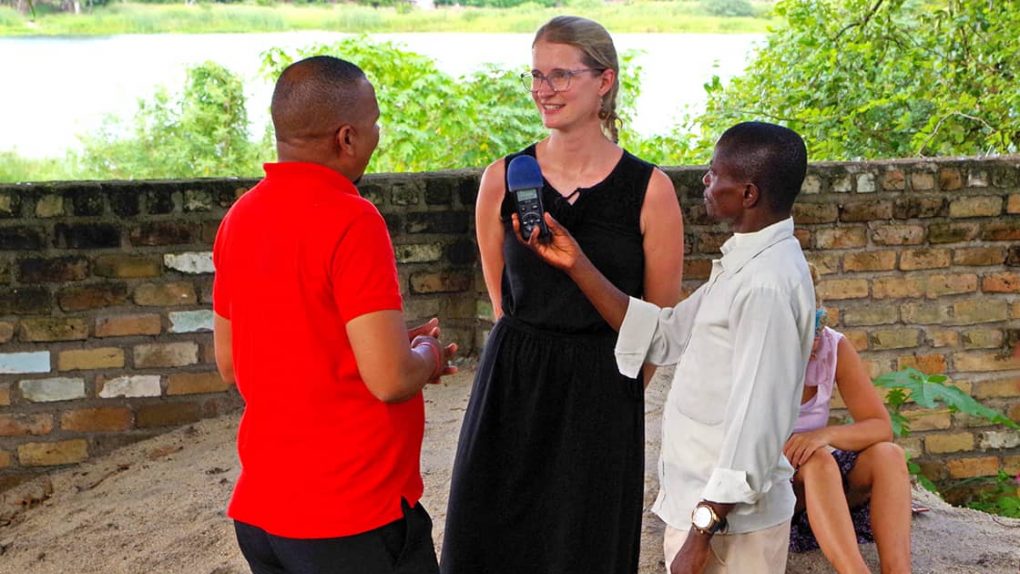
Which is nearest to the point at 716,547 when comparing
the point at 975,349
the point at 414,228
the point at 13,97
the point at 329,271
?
the point at 329,271

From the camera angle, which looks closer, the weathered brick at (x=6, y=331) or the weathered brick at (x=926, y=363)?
the weathered brick at (x=6, y=331)

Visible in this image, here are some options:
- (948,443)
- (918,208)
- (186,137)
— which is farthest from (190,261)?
(186,137)

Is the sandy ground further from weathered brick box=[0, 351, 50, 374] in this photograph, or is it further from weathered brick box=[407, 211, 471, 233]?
weathered brick box=[407, 211, 471, 233]

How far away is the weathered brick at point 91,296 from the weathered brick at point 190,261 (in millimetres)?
202

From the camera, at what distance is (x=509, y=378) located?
102 inches

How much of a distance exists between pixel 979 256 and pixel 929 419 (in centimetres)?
81

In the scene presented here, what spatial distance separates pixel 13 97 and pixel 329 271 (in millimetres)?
9714

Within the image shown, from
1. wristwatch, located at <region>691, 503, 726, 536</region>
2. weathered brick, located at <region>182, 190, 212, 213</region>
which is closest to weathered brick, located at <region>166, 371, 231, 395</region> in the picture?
weathered brick, located at <region>182, 190, 212, 213</region>

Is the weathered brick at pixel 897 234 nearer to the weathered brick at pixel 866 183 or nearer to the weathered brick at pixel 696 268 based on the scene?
the weathered brick at pixel 866 183

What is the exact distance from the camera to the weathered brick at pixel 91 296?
4.26 m

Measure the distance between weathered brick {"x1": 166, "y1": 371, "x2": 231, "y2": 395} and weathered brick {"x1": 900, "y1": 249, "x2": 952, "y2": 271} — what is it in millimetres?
3014

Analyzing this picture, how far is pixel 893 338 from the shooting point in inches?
199

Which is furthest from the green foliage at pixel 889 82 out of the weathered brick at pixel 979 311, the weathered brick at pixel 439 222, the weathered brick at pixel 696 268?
the weathered brick at pixel 439 222

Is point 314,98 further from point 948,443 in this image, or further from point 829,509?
point 948,443
